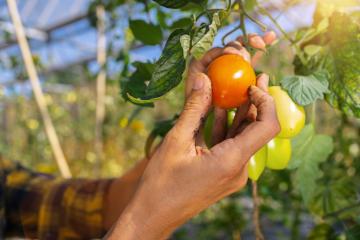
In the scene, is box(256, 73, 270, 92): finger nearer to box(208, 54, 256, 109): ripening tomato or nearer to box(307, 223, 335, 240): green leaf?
box(208, 54, 256, 109): ripening tomato

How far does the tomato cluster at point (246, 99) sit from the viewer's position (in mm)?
509

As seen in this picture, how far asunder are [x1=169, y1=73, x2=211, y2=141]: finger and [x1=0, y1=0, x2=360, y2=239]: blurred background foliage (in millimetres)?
86

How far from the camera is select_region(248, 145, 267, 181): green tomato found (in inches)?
22.1

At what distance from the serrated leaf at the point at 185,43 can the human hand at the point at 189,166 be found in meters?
0.08

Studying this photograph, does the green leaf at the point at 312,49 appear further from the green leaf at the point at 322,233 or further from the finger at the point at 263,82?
the green leaf at the point at 322,233

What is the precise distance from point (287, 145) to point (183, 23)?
0.26 metres

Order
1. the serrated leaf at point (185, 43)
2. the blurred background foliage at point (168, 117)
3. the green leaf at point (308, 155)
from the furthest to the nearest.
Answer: the blurred background foliage at point (168, 117) → the green leaf at point (308, 155) → the serrated leaf at point (185, 43)

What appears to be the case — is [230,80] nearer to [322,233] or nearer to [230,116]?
[230,116]

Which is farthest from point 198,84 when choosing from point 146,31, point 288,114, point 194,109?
point 146,31

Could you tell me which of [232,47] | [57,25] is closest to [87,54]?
[57,25]

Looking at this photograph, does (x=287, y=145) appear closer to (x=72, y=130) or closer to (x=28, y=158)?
(x=28, y=158)

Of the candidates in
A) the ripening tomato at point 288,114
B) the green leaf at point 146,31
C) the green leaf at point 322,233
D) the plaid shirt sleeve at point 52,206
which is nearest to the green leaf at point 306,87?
the ripening tomato at point 288,114

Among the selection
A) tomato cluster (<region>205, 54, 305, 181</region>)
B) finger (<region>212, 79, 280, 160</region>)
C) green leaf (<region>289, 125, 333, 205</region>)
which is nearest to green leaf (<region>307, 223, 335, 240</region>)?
green leaf (<region>289, 125, 333, 205</region>)

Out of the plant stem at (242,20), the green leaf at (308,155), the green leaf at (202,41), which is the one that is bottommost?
the green leaf at (308,155)
